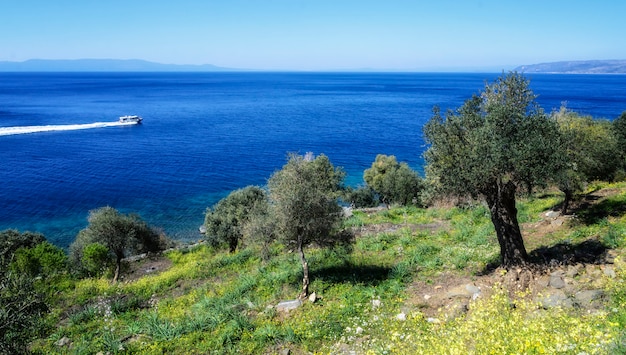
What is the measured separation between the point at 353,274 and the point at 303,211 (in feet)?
16.5

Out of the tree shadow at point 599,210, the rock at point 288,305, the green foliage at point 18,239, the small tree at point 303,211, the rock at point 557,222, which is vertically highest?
the small tree at point 303,211

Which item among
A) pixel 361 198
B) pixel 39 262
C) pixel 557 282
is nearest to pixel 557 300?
pixel 557 282

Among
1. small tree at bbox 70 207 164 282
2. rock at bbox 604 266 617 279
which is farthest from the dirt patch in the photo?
rock at bbox 604 266 617 279

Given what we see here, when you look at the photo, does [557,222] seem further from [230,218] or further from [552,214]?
[230,218]

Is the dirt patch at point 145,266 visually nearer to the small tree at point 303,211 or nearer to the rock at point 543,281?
the small tree at point 303,211

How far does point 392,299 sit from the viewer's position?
18.5m

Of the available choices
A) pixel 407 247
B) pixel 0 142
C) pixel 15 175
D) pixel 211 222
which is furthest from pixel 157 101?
pixel 407 247

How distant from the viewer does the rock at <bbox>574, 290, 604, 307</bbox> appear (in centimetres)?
1437

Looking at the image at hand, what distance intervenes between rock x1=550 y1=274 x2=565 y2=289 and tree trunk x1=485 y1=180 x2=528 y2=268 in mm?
1382

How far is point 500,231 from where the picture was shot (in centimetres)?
1831

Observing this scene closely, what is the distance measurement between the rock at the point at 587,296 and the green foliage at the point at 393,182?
32992 mm

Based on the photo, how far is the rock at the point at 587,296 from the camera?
566 inches

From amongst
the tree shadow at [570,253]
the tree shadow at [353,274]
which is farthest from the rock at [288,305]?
the tree shadow at [570,253]

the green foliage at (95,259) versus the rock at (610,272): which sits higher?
the rock at (610,272)
